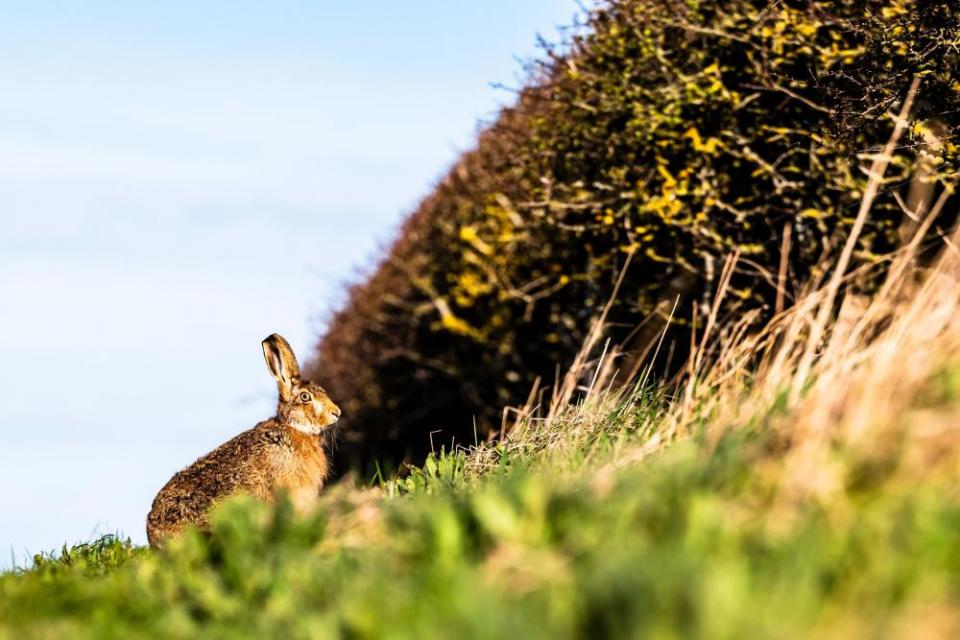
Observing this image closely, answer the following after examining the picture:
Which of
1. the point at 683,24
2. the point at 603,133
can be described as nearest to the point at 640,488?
the point at 683,24

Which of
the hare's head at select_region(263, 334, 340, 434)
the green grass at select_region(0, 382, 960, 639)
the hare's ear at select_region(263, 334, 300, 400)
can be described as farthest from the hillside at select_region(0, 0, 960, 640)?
the hare's ear at select_region(263, 334, 300, 400)

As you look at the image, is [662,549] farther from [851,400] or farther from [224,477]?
[224,477]

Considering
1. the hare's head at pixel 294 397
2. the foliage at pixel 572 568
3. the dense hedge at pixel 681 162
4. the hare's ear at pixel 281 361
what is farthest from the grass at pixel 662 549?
the dense hedge at pixel 681 162

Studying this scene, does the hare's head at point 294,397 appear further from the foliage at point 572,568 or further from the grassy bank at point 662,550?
the foliage at point 572,568

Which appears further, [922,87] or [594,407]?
[922,87]

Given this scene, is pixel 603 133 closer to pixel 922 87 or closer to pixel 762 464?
pixel 922 87

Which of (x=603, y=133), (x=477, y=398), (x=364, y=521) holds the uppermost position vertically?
(x=603, y=133)

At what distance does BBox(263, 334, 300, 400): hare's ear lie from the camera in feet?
27.4

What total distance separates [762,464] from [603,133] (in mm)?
11841

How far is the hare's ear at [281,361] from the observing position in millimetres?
8344

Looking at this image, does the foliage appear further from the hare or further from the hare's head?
the hare's head

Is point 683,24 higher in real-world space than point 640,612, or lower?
higher

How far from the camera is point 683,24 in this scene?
1418cm

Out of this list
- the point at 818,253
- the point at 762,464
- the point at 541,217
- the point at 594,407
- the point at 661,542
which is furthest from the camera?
the point at 541,217
